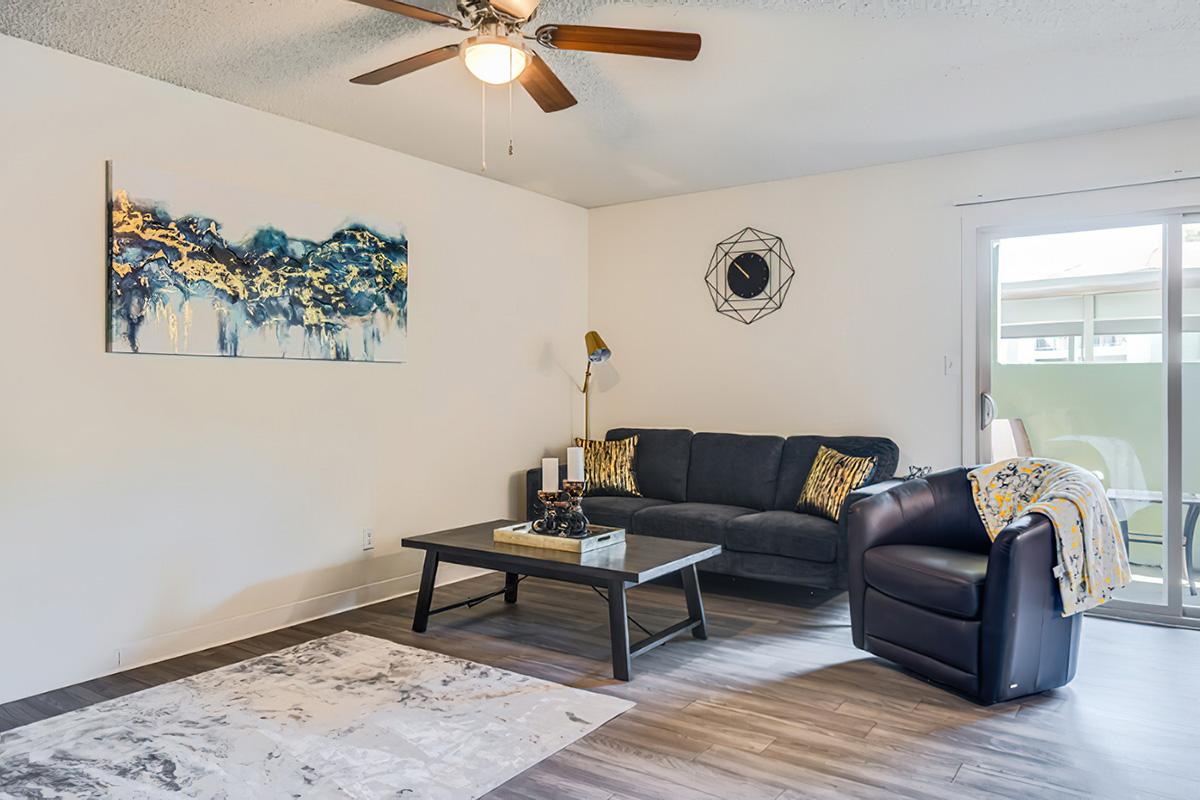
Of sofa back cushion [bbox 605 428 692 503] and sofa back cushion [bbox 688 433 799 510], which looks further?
sofa back cushion [bbox 605 428 692 503]

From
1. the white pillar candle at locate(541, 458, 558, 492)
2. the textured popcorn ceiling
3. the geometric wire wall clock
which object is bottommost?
→ the white pillar candle at locate(541, 458, 558, 492)

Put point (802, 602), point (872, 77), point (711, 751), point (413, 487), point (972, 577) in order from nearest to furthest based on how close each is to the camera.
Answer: point (711, 751) < point (972, 577) < point (872, 77) < point (802, 602) < point (413, 487)

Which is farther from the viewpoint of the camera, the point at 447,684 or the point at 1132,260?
the point at 1132,260

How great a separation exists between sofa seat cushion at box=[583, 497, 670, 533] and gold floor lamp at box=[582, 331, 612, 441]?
0.82 meters

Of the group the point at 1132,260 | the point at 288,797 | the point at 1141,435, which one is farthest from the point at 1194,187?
the point at 288,797

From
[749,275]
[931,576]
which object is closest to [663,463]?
[749,275]

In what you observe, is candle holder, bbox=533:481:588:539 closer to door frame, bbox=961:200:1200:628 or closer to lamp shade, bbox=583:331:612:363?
lamp shade, bbox=583:331:612:363

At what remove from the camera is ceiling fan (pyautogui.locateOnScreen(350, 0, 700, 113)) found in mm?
2502

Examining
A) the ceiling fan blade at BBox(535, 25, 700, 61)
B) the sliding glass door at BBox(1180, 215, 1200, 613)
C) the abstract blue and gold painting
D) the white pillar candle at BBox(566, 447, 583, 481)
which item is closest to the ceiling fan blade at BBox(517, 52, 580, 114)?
the ceiling fan blade at BBox(535, 25, 700, 61)

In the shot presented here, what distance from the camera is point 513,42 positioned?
265 centimetres

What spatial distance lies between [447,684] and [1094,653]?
2872 millimetres

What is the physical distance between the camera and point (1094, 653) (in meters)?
3.58

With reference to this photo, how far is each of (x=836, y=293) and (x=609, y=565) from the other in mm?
2673

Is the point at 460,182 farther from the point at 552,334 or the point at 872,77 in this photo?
the point at 872,77
